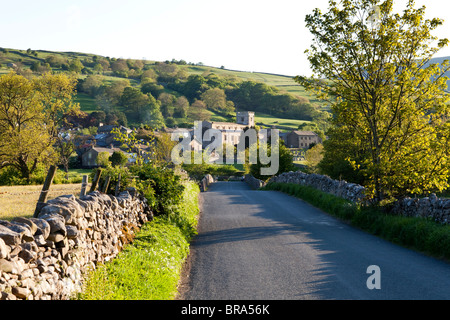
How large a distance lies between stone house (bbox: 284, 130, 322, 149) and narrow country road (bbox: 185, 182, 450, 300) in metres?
119

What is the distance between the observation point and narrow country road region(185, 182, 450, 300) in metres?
7.85

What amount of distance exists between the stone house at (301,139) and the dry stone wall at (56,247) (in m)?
128

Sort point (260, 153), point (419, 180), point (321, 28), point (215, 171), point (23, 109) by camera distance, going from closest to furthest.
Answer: point (419, 180), point (321, 28), point (23, 109), point (260, 153), point (215, 171)

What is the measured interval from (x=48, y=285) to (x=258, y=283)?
4.40 meters

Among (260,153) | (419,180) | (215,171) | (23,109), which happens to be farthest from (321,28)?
(215,171)

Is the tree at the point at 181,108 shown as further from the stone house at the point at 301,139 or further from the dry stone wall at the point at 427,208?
the dry stone wall at the point at 427,208

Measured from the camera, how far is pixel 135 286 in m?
7.46

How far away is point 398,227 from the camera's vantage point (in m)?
13.2

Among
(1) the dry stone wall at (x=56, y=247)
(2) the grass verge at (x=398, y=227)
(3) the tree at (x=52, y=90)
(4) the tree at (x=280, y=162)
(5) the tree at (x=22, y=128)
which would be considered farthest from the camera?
(4) the tree at (x=280, y=162)

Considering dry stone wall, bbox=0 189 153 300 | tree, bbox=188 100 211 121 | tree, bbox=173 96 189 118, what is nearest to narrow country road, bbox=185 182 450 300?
dry stone wall, bbox=0 189 153 300

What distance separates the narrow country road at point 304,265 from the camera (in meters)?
7.85

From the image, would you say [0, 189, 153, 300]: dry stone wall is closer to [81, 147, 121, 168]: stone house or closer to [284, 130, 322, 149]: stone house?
[81, 147, 121, 168]: stone house

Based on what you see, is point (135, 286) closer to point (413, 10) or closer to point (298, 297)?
point (298, 297)

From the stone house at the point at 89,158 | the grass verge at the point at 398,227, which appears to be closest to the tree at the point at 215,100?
the stone house at the point at 89,158
